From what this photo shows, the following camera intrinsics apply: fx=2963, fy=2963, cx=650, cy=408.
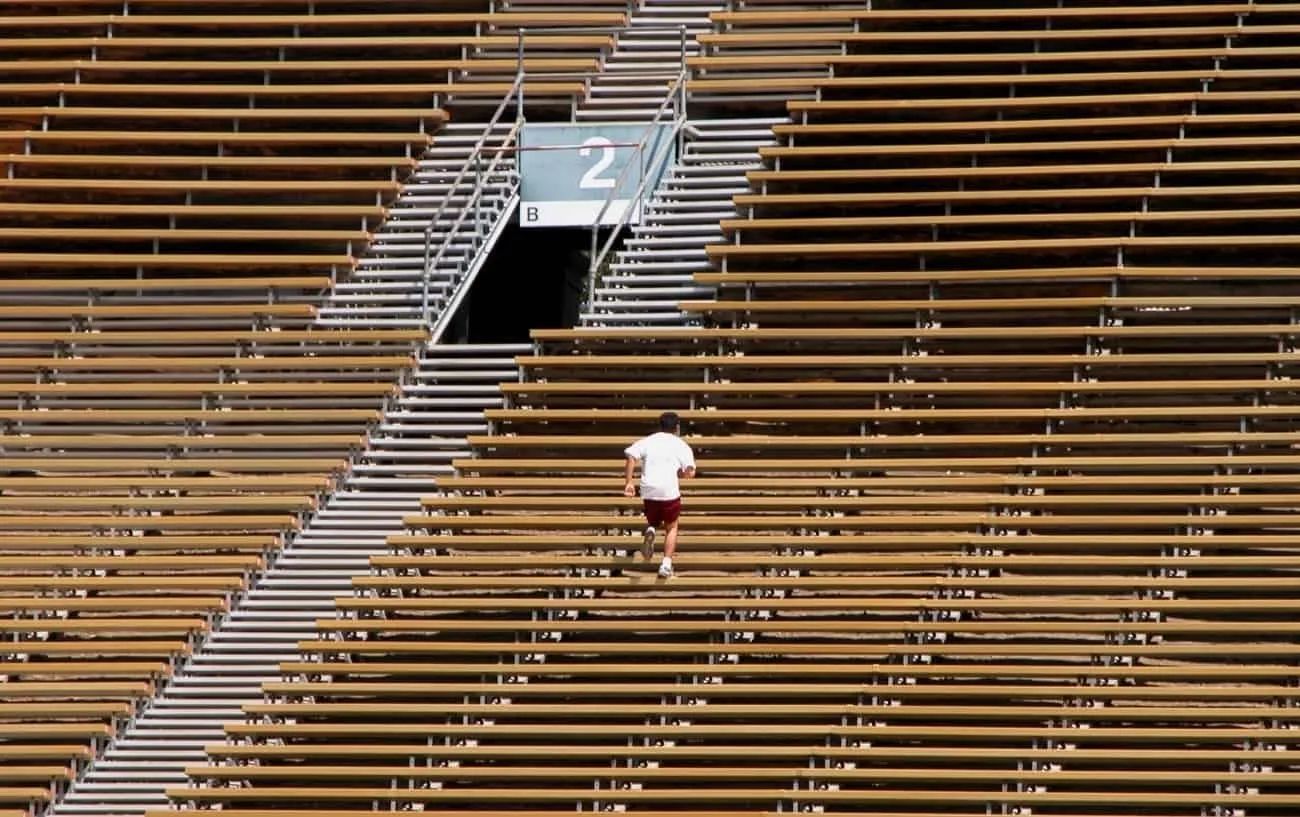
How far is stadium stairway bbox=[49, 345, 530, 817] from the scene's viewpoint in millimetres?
14188

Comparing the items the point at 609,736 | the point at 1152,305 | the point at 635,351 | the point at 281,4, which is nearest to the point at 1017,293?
the point at 1152,305

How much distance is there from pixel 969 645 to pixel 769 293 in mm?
3046

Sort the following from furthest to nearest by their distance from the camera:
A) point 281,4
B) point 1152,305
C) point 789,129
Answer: point 281,4, point 789,129, point 1152,305

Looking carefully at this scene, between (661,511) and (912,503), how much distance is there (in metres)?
1.42

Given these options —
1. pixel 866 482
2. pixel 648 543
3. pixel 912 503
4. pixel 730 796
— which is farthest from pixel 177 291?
pixel 730 796

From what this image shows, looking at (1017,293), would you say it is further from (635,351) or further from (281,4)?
Answer: (281,4)

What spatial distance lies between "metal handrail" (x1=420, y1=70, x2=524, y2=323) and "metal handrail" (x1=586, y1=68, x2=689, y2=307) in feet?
2.59

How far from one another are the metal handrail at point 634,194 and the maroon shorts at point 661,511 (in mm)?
2487

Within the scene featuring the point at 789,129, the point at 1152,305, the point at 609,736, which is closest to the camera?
the point at 609,736

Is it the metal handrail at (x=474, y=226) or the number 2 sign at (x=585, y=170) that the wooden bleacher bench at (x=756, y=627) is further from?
the number 2 sign at (x=585, y=170)

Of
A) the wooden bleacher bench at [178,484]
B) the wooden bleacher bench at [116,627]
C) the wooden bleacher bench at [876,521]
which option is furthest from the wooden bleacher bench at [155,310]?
the wooden bleacher bench at [116,627]

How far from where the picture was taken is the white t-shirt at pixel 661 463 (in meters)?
14.0

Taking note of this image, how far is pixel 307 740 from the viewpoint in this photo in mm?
14031

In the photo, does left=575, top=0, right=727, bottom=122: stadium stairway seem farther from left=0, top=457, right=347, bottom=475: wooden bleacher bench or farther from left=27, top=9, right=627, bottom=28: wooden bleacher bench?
left=0, top=457, right=347, bottom=475: wooden bleacher bench
